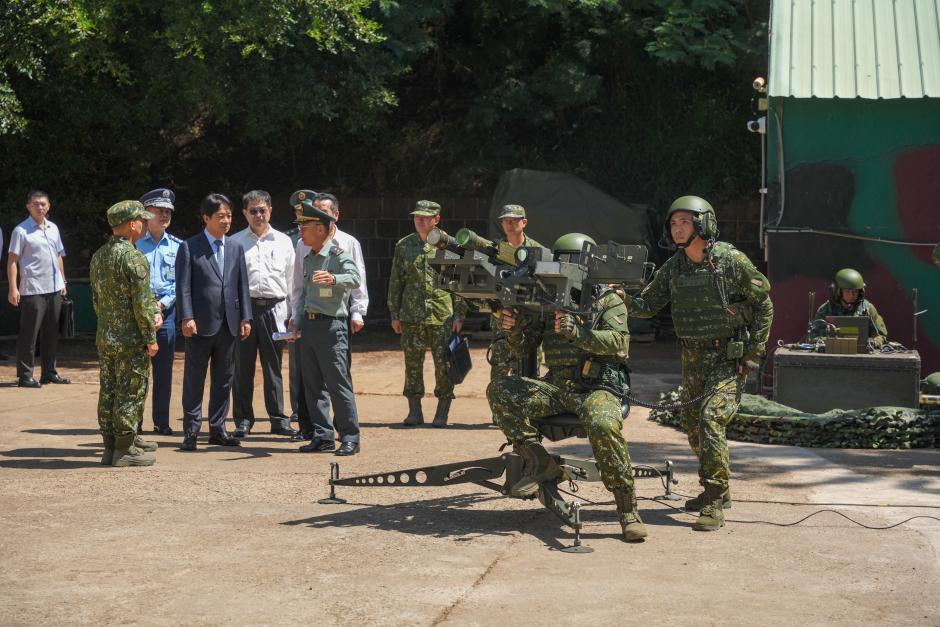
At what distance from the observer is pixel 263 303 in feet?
33.1

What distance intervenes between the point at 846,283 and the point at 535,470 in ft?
17.8

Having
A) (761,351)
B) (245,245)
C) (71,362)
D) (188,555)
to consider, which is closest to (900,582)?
(761,351)

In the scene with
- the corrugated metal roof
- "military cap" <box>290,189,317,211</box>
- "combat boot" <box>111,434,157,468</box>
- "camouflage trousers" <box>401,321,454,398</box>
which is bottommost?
"combat boot" <box>111,434,157,468</box>

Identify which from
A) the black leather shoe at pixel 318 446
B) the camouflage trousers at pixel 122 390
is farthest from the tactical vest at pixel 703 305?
the camouflage trousers at pixel 122 390

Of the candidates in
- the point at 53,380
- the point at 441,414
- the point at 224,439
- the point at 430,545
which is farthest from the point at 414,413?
the point at 53,380

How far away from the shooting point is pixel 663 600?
18.7 ft

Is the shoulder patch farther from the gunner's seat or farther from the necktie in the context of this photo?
the gunner's seat

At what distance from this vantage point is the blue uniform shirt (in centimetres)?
1027

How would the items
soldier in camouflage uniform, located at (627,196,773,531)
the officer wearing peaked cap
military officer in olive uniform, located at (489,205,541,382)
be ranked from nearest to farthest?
soldier in camouflage uniform, located at (627,196,773,531)
military officer in olive uniform, located at (489,205,541,382)
the officer wearing peaked cap

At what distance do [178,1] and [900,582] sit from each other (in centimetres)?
1057

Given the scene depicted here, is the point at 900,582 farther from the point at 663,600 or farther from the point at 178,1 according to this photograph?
the point at 178,1

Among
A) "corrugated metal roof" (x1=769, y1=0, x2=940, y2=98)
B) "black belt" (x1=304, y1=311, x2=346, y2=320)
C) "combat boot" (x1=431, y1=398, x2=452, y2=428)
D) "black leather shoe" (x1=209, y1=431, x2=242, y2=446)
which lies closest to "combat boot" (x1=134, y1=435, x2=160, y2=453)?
"black leather shoe" (x1=209, y1=431, x2=242, y2=446)

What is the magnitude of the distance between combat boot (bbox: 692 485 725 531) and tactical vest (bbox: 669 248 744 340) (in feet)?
2.99

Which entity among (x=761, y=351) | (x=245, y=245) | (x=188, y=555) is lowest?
(x=188, y=555)
